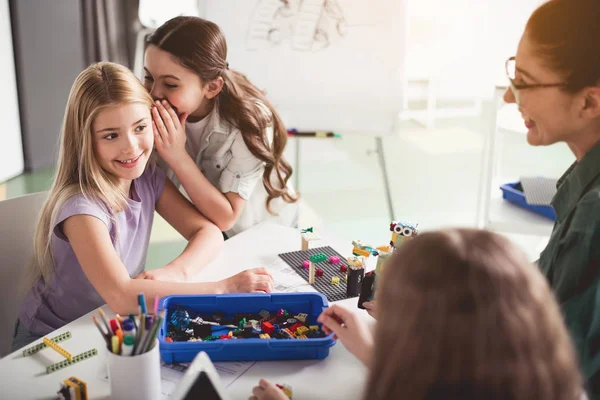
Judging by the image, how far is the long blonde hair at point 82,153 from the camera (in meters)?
1.36

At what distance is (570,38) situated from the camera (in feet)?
3.19

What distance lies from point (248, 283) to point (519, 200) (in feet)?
5.03

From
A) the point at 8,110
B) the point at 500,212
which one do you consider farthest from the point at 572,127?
the point at 8,110

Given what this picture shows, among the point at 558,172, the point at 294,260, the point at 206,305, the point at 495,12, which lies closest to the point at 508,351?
the point at 206,305

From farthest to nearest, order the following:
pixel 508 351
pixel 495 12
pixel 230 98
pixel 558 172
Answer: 1. pixel 495 12
2. pixel 558 172
3. pixel 230 98
4. pixel 508 351

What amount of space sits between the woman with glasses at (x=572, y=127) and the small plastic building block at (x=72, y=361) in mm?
809

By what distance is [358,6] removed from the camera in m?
2.65

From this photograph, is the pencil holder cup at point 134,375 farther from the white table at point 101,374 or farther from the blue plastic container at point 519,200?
the blue plastic container at point 519,200

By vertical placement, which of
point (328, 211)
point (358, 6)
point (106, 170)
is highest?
point (358, 6)

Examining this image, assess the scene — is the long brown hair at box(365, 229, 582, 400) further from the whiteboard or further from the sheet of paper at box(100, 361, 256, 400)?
the whiteboard

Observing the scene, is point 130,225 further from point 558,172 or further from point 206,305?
point 558,172

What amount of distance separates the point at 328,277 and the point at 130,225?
529mm

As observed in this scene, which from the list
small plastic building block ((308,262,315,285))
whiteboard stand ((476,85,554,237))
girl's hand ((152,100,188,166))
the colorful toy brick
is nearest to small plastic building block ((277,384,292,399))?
small plastic building block ((308,262,315,285))

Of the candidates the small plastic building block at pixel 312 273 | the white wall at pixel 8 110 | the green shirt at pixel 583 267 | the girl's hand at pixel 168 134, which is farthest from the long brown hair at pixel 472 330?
the white wall at pixel 8 110
